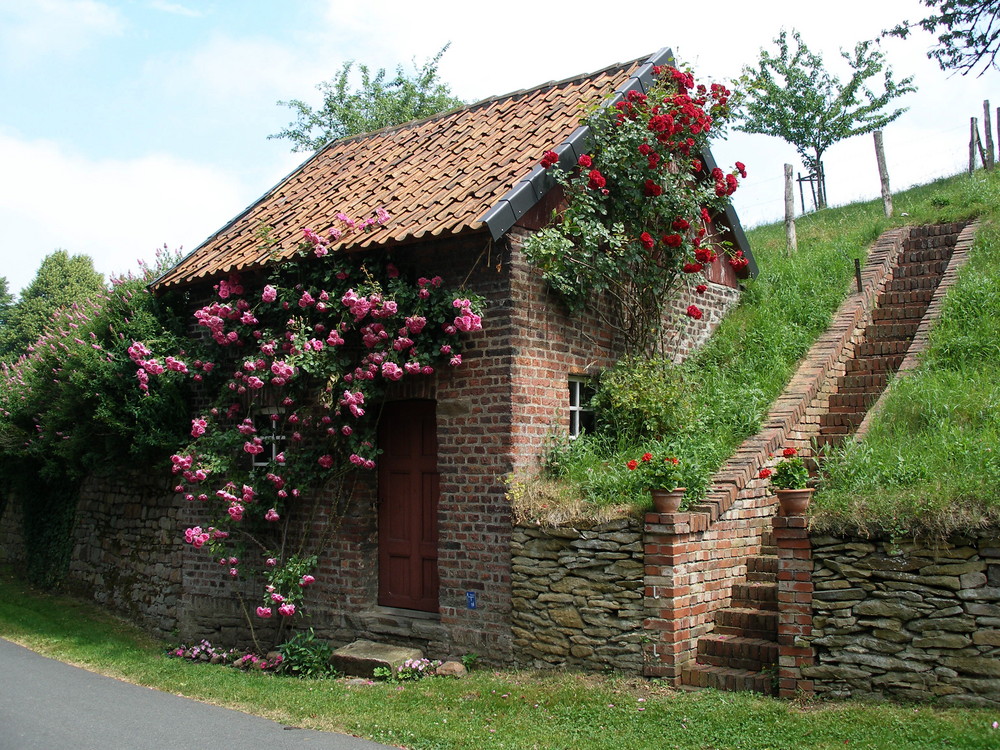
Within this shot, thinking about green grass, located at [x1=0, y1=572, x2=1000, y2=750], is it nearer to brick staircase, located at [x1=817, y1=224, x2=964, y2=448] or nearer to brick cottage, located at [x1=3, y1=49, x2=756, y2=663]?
brick cottage, located at [x1=3, y1=49, x2=756, y2=663]

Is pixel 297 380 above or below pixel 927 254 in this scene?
below

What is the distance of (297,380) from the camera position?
1010cm

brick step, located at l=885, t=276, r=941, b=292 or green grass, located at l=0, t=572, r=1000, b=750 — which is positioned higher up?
brick step, located at l=885, t=276, r=941, b=292

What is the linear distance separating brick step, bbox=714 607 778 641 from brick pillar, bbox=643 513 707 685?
46cm

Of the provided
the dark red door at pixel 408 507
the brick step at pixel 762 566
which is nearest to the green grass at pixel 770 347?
the brick step at pixel 762 566

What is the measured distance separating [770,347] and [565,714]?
591cm

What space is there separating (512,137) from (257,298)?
12.2ft

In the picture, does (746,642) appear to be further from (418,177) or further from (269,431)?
(418,177)

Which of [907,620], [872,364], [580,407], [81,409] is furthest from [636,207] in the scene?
[81,409]

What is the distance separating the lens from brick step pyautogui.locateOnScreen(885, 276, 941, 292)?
38.8 ft

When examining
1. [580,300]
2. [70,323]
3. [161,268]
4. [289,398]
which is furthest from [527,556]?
[70,323]

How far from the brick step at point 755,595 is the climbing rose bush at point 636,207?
10.2 ft

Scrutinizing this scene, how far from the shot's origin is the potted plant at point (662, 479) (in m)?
7.46

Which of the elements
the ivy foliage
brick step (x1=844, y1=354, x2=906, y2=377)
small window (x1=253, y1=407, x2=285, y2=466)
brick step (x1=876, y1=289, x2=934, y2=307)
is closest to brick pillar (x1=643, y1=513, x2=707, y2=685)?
brick step (x1=844, y1=354, x2=906, y2=377)
